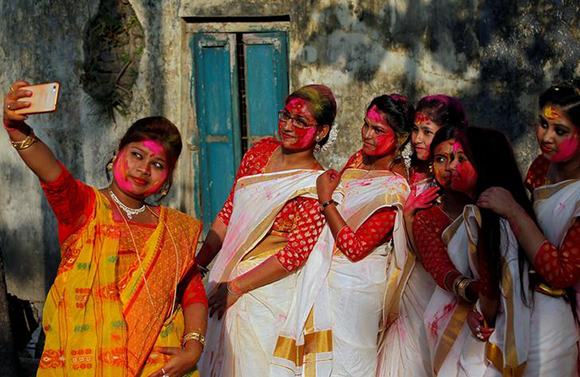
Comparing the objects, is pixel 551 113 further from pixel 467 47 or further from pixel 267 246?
pixel 467 47

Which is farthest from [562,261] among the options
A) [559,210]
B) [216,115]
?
[216,115]

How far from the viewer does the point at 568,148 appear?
3717 mm

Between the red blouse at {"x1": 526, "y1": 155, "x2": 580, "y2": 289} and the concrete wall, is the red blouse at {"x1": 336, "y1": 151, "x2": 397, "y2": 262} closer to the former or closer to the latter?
the red blouse at {"x1": 526, "y1": 155, "x2": 580, "y2": 289}

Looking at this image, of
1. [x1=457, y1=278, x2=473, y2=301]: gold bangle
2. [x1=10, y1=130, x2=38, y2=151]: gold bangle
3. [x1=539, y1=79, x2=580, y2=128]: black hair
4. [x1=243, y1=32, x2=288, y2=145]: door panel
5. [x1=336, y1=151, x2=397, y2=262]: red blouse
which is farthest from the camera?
[x1=243, y1=32, x2=288, y2=145]: door panel

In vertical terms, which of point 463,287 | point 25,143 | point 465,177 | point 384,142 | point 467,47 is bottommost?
point 463,287

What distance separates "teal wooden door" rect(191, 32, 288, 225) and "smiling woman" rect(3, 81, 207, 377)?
491cm

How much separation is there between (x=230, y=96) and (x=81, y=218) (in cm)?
538

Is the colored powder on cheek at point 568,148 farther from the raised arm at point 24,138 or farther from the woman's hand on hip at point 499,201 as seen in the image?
the raised arm at point 24,138

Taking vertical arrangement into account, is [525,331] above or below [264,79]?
below

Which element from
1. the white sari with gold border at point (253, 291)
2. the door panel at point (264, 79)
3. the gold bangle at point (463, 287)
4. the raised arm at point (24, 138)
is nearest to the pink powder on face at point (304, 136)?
the white sari with gold border at point (253, 291)

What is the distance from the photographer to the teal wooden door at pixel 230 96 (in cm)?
858

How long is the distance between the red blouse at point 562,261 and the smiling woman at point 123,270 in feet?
4.63

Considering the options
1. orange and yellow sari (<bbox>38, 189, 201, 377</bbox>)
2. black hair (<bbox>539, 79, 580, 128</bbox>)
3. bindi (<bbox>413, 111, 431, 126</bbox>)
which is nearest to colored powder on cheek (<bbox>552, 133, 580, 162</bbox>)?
black hair (<bbox>539, 79, 580, 128</bbox>)

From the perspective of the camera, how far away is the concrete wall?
805 centimetres
